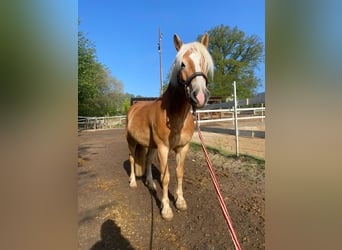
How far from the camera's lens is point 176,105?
2.36 metres

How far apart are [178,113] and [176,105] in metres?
0.09

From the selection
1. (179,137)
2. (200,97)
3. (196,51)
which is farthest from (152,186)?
(196,51)

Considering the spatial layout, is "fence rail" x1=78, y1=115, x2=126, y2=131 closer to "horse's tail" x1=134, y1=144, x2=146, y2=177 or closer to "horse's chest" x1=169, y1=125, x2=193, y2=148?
"horse's tail" x1=134, y1=144, x2=146, y2=177

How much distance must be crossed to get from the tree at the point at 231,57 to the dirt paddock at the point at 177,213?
17.3 m

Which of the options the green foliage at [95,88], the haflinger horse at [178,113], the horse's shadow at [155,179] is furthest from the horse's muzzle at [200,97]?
the green foliage at [95,88]

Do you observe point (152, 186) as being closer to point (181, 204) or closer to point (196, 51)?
point (181, 204)

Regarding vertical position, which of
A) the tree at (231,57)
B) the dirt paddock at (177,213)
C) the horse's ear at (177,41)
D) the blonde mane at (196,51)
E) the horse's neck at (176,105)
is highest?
the tree at (231,57)

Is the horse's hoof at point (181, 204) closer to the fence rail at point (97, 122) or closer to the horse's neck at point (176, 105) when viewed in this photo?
the horse's neck at point (176, 105)

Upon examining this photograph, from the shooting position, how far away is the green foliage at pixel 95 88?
34.5 feet
